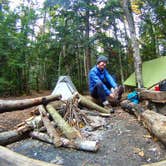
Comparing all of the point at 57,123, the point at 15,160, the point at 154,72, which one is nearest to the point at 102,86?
the point at 57,123

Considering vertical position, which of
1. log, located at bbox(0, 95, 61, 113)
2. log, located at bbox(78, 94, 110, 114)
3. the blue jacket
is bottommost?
log, located at bbox(78, 94, 110, 114)

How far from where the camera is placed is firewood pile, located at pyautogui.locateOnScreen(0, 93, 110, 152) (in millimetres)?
3961

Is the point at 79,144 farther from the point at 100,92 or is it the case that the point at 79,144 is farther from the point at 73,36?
the point at 73,36

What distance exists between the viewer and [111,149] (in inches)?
155

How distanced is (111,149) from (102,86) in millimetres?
2621

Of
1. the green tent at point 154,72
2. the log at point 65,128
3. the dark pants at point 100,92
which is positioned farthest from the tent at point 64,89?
the green tent at point 154,72

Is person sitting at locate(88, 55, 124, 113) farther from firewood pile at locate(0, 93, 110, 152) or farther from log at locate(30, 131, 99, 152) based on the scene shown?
log at locate(30, 131, 99, 152)

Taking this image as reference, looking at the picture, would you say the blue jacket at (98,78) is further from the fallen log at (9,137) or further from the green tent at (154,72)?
the green tent at (154,72)

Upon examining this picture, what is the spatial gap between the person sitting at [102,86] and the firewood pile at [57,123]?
389 millimetres

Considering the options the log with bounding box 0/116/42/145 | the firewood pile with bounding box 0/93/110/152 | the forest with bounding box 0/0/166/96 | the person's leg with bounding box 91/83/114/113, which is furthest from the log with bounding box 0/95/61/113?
the forest with bounding box 0/0/166/96

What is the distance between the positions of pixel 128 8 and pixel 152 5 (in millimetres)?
4882

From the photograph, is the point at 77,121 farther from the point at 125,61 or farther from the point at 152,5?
the point at 125,61

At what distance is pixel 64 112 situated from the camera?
5574 millimetres

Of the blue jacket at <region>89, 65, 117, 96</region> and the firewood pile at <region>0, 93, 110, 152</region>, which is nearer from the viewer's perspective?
the firewood pile at <region>0, 93, 110, 152</region>
